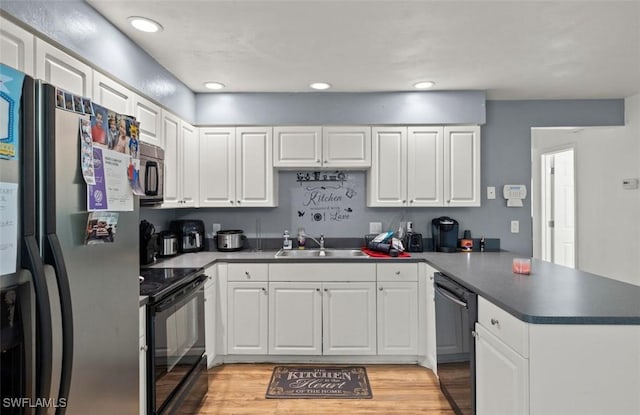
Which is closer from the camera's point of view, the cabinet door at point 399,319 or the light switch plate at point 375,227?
the cabinet door at point 399,319

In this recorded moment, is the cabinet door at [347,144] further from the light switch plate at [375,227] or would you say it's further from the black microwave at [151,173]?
the black microwave at [151,173]

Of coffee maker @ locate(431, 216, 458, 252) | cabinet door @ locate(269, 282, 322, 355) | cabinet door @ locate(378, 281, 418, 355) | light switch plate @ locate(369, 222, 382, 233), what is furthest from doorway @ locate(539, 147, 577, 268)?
cabinet door @ locate(269, 282, 322, 355)

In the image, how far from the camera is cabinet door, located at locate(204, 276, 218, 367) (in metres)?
3.04

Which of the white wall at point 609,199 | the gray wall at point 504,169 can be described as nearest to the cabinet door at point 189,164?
the gray wall at point 504,169

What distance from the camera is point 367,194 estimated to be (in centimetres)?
375

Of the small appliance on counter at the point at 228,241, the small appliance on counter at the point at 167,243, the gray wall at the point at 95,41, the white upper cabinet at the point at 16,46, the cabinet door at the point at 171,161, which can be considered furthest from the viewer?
the small appliance on counter at the point at 228,241

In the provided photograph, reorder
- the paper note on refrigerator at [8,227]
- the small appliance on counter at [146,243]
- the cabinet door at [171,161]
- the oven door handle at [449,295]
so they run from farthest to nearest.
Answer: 1. the cabinet door at [171,161]
2. the small appliance on counter at [146,243]
3. the oven door handle at [449,295]
4. the paper note on refrigerator at [8,227]

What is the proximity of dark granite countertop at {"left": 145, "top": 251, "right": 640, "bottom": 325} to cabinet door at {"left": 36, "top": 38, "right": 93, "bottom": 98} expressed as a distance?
1.41m

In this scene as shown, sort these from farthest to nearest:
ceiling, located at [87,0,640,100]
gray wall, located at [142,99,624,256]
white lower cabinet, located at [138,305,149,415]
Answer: gray wall, located at [142,99,624,256]
ceiling, located at [87,0,640,100]
white lower cabinet, located at [138,305,149,415]

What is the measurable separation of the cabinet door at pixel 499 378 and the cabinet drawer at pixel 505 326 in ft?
0.09

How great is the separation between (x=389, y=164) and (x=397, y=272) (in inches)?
38.5

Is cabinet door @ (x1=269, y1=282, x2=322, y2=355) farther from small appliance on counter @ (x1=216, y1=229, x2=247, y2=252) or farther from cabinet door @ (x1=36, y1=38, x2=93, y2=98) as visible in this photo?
cabinet door @ (x1=36, y1=38, x2=93, y2=98)

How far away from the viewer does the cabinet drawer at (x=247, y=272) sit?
3.22 meters

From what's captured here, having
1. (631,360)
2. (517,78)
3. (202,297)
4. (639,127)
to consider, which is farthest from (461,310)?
(639,127)
